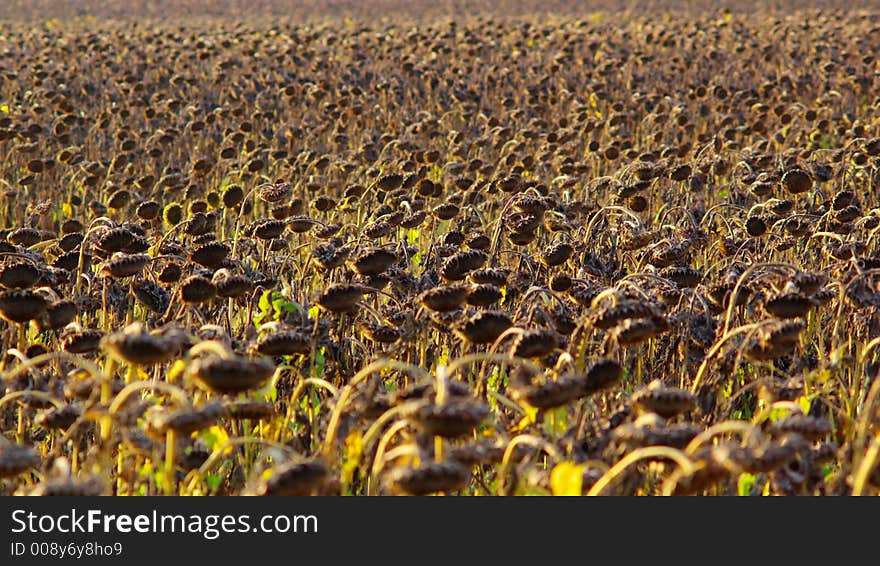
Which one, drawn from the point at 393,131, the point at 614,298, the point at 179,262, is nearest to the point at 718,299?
the point at 614,298

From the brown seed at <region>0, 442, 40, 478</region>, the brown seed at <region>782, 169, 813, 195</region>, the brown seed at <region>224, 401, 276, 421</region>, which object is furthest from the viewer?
the brown seed at <region>782, 169, 813, 195</region>

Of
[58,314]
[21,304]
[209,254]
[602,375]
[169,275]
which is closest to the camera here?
[602,375]

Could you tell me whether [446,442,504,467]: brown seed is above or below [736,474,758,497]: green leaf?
below

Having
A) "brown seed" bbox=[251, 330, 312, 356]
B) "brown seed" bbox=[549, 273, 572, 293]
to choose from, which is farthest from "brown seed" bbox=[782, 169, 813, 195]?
"brown seed" bbox=[251, 330, 312, 356]

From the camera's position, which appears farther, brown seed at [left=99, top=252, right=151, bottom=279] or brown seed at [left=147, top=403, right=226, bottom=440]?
brown seed at [left=99, top=252, right=151, bottom=279]

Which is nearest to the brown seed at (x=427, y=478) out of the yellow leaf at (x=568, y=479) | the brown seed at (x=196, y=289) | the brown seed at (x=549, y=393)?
the yellow leaf at (x=568, y=479)

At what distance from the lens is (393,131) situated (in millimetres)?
11477

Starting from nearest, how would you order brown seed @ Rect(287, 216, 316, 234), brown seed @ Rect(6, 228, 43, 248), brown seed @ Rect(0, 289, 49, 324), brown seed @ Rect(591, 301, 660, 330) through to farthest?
brown seed @ Rect(591, 301, 660, 330) → brown seed @ Rect(0, 289, 49, 324) → brown seed @ Rect(287, 216, 316, 234) → brown seed @ Rect(6, 228, 43, 248)

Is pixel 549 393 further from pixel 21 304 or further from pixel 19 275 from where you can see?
pixel 19 275

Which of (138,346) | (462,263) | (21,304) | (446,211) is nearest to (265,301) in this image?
(462,263)

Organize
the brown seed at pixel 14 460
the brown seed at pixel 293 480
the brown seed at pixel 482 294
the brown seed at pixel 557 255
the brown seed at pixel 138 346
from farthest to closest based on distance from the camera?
the brown seed at pixel 557 255 → the brown seed at pixel 482 294 → the brown seed at pixel 138 346 → the brown seed at pixel 14 460 → the brown seed at pixel 293 480

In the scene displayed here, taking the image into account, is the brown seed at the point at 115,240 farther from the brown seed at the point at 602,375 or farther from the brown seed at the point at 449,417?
the brown seed at the point at 449,417

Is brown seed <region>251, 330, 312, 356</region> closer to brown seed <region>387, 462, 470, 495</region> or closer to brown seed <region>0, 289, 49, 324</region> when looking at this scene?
brown seed <region>0, 289, 49, 324</region>

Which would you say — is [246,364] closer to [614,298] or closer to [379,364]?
[379,364]
